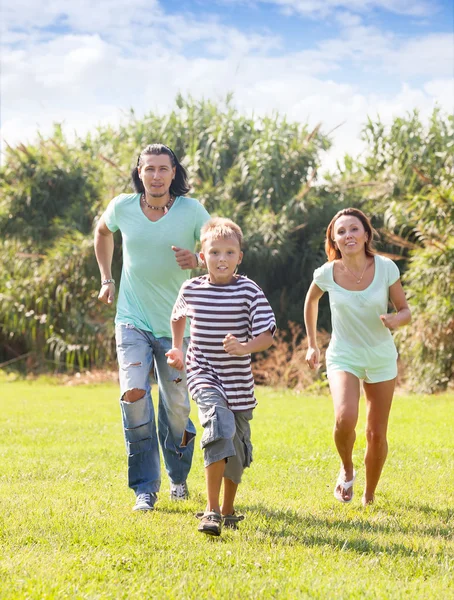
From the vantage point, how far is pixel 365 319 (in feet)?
19.5

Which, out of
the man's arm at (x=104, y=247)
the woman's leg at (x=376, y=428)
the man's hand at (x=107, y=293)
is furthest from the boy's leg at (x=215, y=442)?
the man's arm at (x=104, y=247)

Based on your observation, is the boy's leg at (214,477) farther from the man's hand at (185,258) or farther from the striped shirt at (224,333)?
the man's hand at (185,258)

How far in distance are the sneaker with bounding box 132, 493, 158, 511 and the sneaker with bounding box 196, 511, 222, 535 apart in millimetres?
853

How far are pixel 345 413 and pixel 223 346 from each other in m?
1.17

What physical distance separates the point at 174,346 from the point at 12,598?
2.17 metres

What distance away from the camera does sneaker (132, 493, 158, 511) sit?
5659 millimetres

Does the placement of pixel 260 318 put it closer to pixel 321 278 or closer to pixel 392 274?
pixel 321 278

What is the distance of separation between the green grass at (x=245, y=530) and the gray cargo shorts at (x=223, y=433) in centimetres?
40

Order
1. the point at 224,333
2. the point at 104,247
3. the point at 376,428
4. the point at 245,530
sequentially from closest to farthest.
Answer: the point at 245,530, the point at 224,333, the point at 376,428, the point at 104,247

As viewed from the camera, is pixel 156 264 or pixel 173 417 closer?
pixel 156 264

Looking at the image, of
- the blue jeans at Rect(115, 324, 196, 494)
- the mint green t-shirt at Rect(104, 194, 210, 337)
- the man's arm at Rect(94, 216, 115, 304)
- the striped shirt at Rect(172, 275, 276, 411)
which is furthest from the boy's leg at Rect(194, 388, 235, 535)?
the man's arm at Rect(94, 216, 115, 304)

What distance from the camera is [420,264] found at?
47.7ft

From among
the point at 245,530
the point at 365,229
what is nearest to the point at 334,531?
the point at 245,530

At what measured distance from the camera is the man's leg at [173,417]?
606 centimetres
